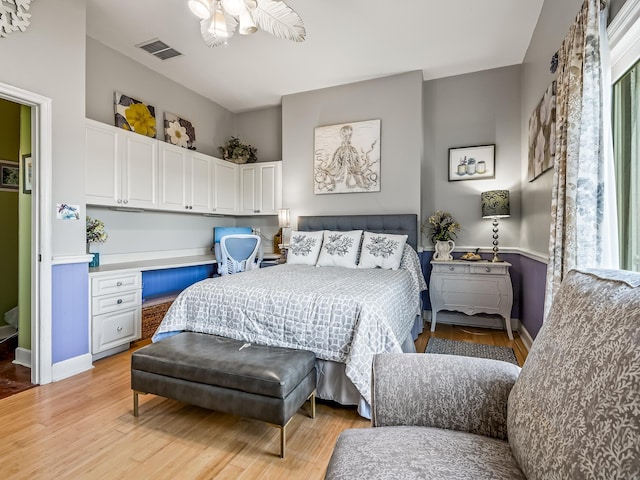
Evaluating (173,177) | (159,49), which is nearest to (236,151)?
(173,177)

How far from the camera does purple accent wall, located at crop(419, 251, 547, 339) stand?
110 inches

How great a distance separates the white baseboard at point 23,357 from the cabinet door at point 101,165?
1.35 meters

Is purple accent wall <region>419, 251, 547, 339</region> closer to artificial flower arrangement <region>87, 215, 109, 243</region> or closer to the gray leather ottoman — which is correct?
the gray leather ottoman

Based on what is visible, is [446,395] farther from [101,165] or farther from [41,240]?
[101,165]

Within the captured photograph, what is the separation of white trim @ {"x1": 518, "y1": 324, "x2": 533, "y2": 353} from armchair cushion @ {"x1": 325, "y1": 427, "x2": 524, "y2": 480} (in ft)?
8.27

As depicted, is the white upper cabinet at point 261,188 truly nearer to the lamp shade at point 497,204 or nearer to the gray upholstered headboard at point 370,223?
the gray upholstered headboard at point 370,223

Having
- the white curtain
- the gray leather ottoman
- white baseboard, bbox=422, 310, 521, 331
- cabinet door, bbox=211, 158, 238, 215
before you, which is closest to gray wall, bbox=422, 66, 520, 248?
white baseboard, bbox=422, 310, 521, 331

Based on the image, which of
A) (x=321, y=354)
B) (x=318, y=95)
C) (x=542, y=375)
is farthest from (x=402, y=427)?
(x=318, y=95)

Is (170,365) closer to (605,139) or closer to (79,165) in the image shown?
(79,165)

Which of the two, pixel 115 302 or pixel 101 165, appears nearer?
pixel 115 302

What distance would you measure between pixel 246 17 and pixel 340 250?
2.23 m

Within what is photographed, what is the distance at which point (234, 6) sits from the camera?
2.17 meters

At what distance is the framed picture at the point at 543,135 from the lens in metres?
2.34

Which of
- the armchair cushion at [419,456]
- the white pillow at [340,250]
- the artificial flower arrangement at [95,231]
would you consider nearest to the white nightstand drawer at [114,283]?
the artificial flower arrangement at [95,231]
